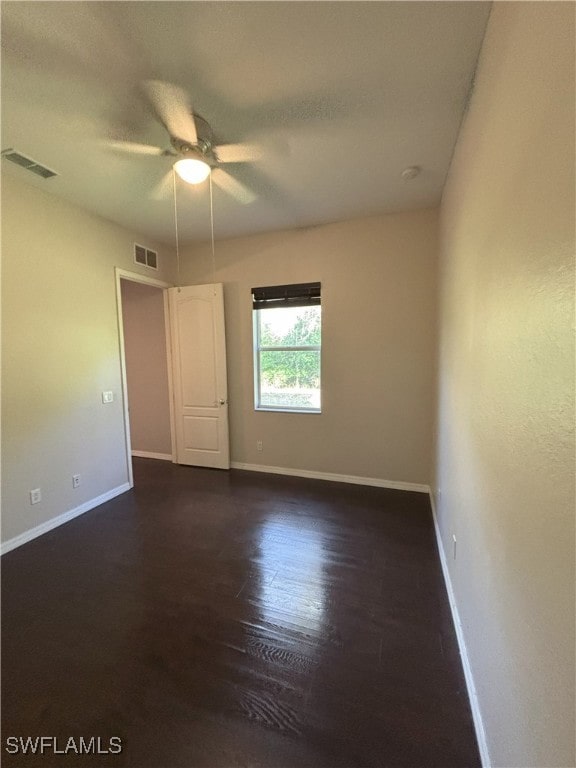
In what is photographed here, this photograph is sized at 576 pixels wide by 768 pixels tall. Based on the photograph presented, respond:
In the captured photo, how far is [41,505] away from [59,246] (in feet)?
7.33

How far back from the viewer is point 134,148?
2025 mm

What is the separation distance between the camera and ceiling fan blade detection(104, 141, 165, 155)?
1979 mm

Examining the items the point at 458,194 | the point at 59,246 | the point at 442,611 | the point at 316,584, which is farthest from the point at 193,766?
the point at 59,246

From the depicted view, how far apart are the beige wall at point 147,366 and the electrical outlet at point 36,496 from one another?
1.82 metres

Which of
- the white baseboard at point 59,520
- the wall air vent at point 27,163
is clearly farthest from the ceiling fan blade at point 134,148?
the white baseboard at point 59,520

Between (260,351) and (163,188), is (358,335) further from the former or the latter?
(163,188)

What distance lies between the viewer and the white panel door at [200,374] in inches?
148

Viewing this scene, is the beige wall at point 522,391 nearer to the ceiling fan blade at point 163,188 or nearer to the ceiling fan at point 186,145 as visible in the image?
the ceiling fan at point 186,145

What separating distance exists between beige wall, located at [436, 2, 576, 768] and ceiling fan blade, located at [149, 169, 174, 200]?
203cm

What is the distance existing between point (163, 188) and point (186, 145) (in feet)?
2.39

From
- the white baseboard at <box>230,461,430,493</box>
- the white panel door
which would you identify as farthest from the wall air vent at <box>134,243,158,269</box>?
the white baseboard at <box>230,461,430,493</box>

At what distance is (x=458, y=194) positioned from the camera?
1910 millimetres

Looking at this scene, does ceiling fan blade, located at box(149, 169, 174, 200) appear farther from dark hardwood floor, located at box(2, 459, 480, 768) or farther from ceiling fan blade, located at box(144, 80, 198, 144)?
dark hardwood floor, located at box(2, 459, 480, 768)

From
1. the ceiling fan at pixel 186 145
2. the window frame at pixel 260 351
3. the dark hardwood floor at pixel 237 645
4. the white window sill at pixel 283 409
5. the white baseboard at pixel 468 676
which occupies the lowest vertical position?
the dark hardwood floor at pixel 237 645
